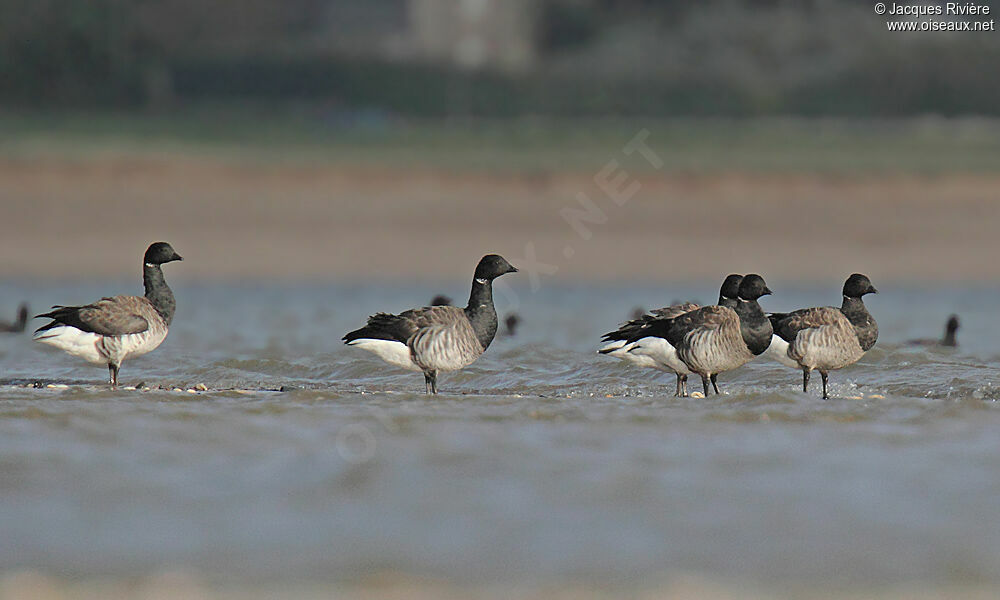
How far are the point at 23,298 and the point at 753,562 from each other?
17.1 meters

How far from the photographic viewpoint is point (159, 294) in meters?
12.8

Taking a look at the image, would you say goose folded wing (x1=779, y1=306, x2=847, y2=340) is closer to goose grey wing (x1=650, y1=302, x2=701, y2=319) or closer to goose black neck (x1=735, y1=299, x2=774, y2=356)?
goose black neck (x1=735, y1=299, x2=774, y2=356)

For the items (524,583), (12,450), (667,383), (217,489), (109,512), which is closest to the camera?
(524,583)

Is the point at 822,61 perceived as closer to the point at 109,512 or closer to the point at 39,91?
the point at 39,91

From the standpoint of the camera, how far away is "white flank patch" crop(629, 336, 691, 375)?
1185 centimetres

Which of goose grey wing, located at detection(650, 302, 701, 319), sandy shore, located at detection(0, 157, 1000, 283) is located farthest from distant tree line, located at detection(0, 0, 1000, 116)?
goose grey wing, located at detection(650, 302, 701, 319)

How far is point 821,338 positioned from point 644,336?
4.68 feet

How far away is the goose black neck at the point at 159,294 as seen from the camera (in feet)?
41.7

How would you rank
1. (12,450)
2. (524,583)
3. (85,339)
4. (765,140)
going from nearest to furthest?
1. (524,583)
2. (12,450)
3. (85,339)
4. (765,140)

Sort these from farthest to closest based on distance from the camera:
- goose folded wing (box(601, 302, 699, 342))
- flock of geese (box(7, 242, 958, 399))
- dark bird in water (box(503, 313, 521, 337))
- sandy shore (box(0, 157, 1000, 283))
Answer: sandy shore (box(0, 157, 1000, 283))
dark bird in water (box(503, 313, 521, 337))
goose folded wing (box(601, 302, 699, 342))
flock of geese (box(7, 242, 958, 399))

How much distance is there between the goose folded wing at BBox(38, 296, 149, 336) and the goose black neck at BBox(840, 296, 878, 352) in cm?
592

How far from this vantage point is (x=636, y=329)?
39.9 feet

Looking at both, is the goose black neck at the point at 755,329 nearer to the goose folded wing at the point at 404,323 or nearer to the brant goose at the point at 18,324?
the goose folded wing at the point at 404,323

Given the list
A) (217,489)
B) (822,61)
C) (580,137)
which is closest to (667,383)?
(217,489)
